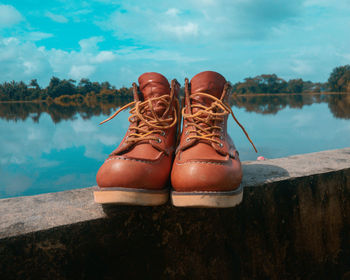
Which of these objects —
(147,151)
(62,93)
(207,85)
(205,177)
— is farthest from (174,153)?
(62,93)

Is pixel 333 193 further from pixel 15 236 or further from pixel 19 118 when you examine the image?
pixel 19 118

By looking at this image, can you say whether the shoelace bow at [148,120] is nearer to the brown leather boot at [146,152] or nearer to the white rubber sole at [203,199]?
the brown leather boot at [146,152]

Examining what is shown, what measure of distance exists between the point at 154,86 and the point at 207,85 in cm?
36

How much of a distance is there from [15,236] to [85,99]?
3816 centimetres

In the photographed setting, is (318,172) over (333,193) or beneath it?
over

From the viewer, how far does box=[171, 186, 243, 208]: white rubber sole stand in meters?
1.28

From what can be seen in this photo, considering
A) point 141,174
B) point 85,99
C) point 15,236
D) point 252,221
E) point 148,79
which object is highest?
point 85,99

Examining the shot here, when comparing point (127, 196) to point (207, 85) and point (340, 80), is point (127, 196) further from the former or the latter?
point (340, 80)

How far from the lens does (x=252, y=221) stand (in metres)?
1.71

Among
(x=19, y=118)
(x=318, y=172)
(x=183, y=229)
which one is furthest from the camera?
(x=19, y=118)

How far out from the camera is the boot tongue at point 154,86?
5.87ft

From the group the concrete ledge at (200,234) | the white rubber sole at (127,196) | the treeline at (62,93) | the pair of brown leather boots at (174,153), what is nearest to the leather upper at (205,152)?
the pair of brown leather boots at (174,153)

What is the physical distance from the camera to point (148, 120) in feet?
5.84

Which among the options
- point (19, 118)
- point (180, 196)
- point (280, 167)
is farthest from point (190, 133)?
point (19, 118)
